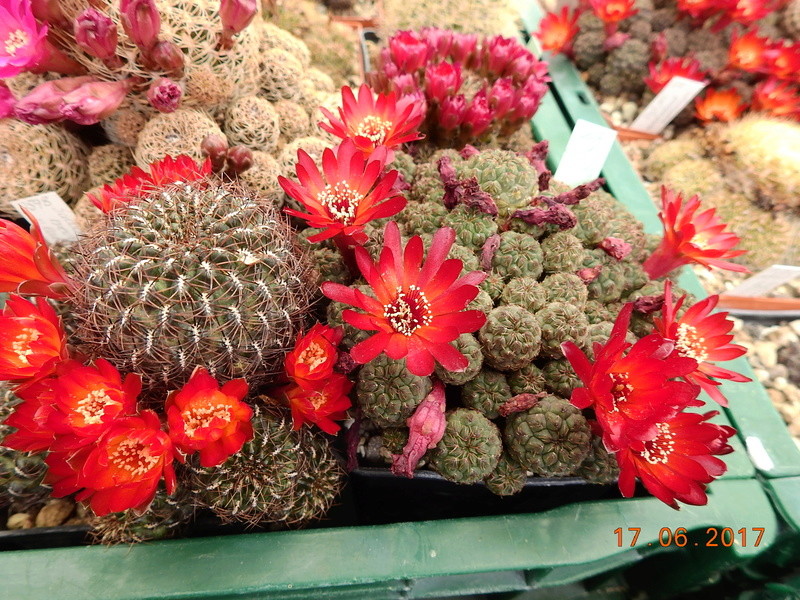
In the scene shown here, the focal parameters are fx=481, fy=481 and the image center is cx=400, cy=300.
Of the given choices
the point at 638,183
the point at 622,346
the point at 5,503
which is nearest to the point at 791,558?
the point at 622,346

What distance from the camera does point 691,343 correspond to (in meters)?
1.26

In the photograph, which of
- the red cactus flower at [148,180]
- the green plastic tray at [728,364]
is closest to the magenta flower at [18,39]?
the red cactus flower at [148,180]

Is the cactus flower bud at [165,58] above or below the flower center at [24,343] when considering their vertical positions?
above

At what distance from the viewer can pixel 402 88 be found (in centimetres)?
169

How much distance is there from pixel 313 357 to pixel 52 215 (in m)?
0.94

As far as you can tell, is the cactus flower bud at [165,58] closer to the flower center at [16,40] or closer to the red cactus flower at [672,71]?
the flower center at [16,40]

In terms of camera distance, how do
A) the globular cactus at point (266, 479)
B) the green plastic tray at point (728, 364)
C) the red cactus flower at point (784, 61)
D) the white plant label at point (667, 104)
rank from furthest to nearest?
the red cactus flower at point (784, 61) → the white plant label at point (667, 104) → the green plastic tray at point (728, 364) → the globular cactus at point (266, 479)

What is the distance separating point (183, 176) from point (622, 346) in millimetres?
1100

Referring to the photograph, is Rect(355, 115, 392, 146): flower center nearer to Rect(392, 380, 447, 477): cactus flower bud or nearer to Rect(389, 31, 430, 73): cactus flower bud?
Rect(389, 31, 430, 73): cactus flower bud

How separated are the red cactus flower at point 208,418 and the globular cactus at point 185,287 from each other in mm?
88

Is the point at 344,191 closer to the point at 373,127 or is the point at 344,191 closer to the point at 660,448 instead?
the point at 373,127

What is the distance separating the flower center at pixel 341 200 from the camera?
46.6 inches

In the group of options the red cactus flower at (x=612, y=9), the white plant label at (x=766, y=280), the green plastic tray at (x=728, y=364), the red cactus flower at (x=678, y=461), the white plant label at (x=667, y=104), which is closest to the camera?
the red cactus flower at (x=678, y=461)

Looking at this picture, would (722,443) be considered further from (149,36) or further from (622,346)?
(149,36)
